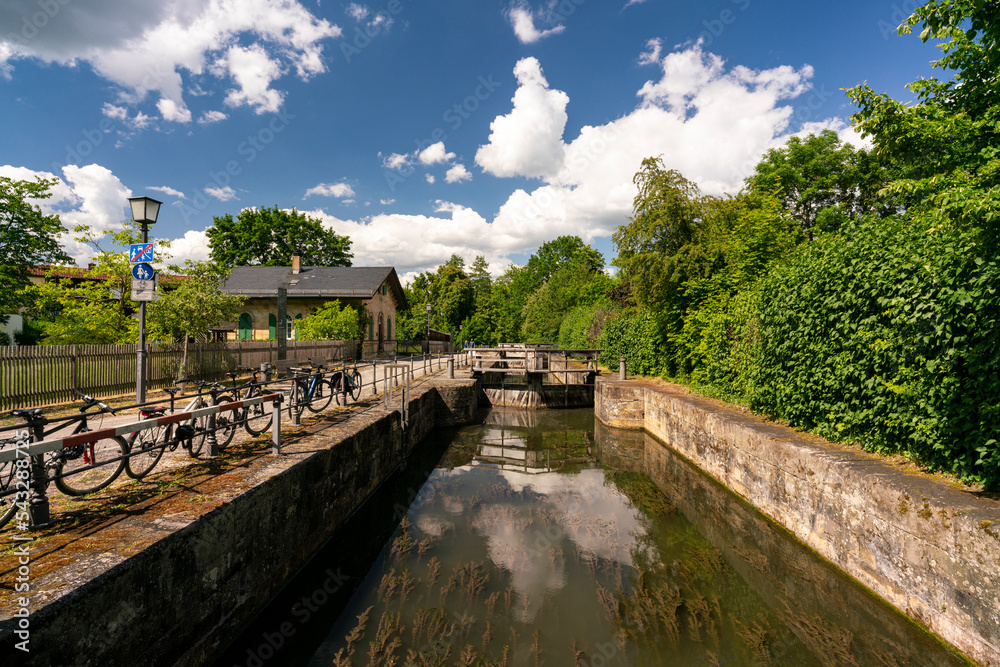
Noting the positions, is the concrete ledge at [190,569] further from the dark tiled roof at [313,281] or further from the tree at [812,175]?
the tree at [812,175]

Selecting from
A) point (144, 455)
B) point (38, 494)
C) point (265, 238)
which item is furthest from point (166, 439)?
point (265, 238)

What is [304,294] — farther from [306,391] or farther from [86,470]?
[86,470]

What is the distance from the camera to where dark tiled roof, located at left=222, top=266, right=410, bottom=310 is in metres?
26.2

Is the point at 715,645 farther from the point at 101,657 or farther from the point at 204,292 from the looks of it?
the point at 204,292

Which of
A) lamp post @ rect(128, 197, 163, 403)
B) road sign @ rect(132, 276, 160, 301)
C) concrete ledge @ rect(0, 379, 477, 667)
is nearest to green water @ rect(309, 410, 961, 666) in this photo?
concrete ledge @ rect(0, 379, 477, 667)

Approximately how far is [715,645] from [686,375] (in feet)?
33.1

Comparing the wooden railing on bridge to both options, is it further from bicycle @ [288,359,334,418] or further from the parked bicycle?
the parked bicycle

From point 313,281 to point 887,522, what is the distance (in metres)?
29.6

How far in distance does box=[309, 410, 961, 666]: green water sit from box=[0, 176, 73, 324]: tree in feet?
64.4

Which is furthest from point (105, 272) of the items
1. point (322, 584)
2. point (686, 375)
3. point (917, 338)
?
point (917, 338)

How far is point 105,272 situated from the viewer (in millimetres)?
15008

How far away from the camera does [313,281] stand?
28.4 meters

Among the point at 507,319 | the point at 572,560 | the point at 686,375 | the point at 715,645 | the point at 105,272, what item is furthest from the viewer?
the point at 507,319

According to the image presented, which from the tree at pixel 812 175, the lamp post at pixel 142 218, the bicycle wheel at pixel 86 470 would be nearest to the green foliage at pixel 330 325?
the lamp post at pixel 142 218
